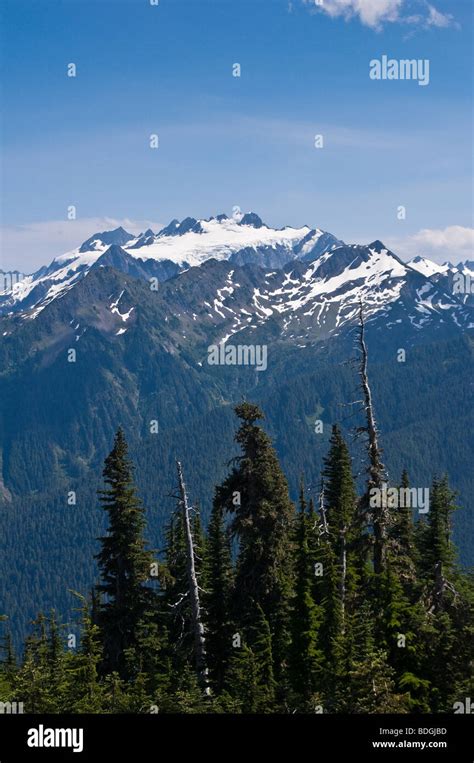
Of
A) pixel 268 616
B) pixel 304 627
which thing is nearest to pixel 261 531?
pixel 268 616

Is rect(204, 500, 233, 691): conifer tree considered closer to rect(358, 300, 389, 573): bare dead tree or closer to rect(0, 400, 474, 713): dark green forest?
rect(0, 400, 474, 713): dark green forest

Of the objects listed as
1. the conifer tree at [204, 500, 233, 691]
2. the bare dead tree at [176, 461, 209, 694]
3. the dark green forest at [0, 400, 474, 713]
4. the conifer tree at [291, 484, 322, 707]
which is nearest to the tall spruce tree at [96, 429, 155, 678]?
the dark green forest at [0, 400, 474, 713]

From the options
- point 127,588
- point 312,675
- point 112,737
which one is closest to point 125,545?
point 127,588

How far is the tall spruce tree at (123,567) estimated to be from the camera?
4203 cm

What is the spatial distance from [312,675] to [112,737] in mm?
21293

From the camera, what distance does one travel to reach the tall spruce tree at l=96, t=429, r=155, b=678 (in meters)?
42.0

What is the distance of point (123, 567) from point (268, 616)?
7.90m

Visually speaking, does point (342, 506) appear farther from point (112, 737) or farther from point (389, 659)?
point (112, 737)

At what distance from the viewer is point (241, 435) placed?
4309cm

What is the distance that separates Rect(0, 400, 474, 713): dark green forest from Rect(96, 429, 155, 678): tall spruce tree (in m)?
0.07

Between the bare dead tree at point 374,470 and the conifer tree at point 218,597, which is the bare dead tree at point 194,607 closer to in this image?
the conifer tree at point 218,597

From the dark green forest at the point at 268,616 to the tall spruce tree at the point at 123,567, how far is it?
73mm

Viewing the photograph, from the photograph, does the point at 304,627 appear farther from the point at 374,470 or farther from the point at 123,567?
the point at 123,567

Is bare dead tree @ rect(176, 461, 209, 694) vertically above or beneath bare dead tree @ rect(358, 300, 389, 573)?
beneath
